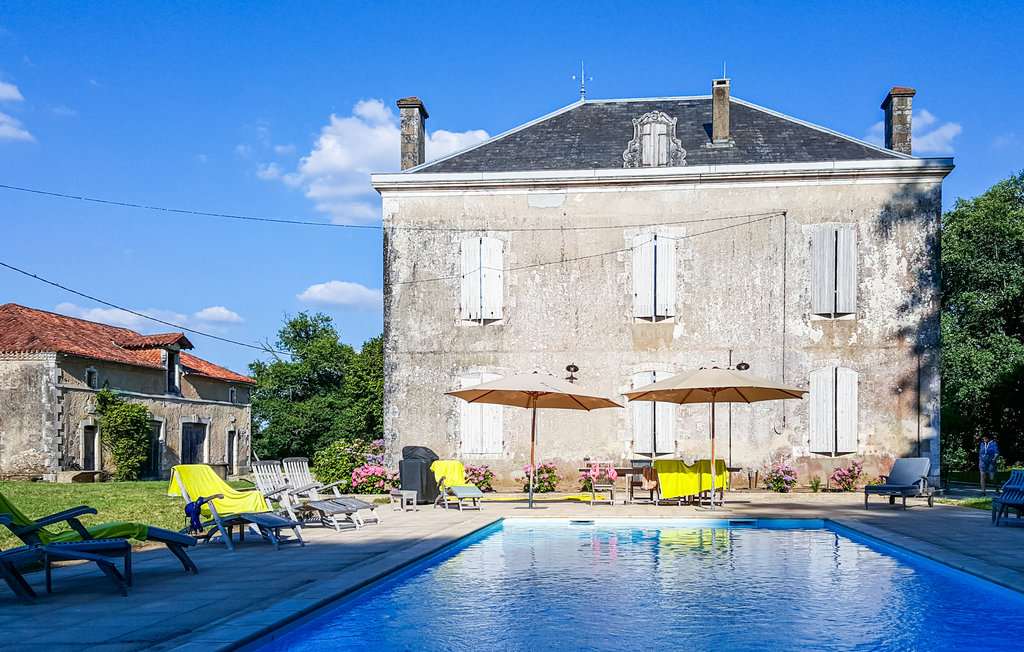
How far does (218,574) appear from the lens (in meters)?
7.17

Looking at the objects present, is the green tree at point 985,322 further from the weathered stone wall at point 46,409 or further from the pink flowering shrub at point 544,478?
the weathered stone wall at point 46,409

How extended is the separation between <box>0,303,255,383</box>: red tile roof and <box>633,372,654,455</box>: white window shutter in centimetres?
1577

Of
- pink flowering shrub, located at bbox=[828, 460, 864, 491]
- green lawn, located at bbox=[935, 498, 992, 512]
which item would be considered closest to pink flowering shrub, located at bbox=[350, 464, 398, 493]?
pink flowering shrub, located at bbox=[828, 460, 864, 491]

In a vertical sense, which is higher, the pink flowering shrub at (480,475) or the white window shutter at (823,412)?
the white window shutter at (823,412)

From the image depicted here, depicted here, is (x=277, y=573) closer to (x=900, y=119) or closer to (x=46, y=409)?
(x=900, y=119)

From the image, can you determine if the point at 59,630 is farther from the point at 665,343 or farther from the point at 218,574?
the point at 665,343

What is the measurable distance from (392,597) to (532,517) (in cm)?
538

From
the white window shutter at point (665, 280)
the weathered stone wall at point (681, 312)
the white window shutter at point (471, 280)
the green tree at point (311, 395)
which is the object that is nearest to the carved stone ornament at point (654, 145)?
the weathered stone wall at point (681, 312)

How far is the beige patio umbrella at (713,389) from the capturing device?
42.8 feet

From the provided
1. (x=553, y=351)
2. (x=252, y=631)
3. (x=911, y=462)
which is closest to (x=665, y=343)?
(x=553, y=351)

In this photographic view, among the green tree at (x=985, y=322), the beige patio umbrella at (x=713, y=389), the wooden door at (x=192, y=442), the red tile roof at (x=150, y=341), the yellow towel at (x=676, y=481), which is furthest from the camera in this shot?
the wooden door at (x=192, y=442)

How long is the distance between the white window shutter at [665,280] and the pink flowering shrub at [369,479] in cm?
590

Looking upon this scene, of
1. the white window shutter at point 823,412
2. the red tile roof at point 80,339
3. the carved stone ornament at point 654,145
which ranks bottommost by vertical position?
the white window shutter at point 823,412

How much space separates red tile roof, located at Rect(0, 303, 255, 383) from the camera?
976 inches
